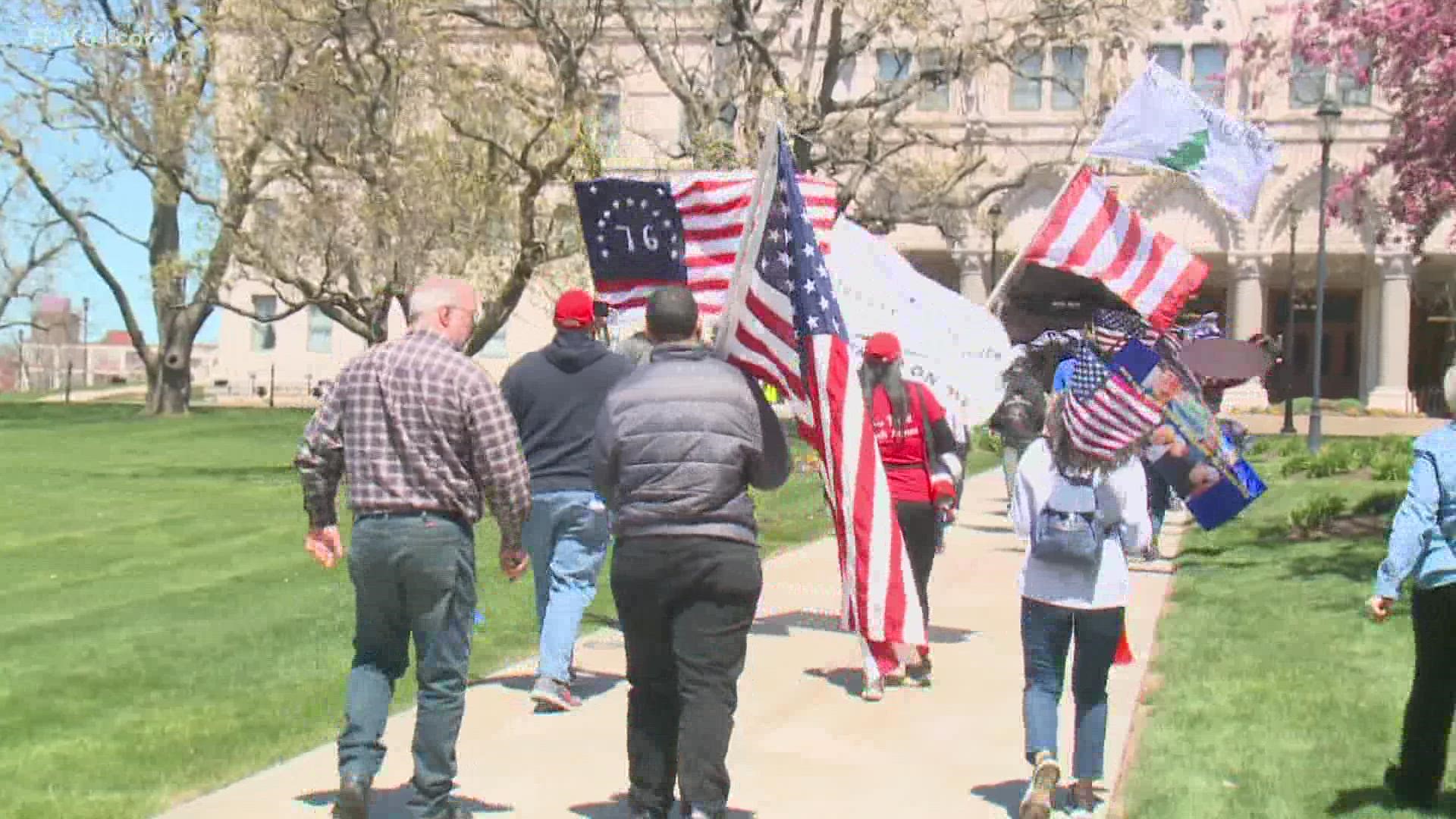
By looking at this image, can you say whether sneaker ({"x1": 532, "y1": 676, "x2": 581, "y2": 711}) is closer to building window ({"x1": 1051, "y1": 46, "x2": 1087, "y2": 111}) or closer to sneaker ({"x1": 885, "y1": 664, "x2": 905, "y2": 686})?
sneaker ({"x1": 885, "y1": 664, "x2": 905, "y2": 686})

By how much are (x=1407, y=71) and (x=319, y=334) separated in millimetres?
52233

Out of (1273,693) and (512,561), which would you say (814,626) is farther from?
(512,561)

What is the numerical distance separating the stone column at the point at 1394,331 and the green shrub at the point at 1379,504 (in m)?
40.0

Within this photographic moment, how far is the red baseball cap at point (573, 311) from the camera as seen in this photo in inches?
347

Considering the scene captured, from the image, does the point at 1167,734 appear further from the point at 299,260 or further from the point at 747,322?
the point at 299,260

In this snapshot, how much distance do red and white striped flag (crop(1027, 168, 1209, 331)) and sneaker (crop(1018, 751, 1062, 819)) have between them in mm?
4840

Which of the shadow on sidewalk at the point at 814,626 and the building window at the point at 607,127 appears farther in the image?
the building window at the point at 607,127

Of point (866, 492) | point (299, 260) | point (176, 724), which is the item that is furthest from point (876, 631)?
point (299, 260)

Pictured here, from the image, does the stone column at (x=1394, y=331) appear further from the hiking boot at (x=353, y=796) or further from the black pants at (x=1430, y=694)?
the hiking boot at (x=353, y=796)

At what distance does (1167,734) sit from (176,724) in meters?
4.59

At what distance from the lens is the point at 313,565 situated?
50.6ft

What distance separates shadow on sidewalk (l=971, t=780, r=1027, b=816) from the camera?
23.7 ft

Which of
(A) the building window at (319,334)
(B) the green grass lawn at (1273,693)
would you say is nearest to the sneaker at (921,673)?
(B) the green grass lawn at (1273,693)

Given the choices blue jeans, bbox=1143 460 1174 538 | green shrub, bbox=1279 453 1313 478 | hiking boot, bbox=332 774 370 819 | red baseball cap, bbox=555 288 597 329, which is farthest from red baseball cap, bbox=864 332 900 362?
green shrub, bbox=1279 453 1313 478
